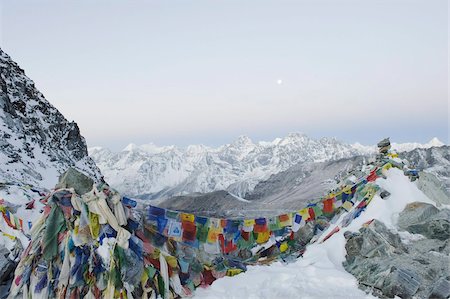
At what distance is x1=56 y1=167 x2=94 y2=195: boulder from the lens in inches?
416

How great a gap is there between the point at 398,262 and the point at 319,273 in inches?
85.9

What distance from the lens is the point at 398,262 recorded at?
33.1 feet

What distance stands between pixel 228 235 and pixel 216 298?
3.56 m

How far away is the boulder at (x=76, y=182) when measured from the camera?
10555 mm

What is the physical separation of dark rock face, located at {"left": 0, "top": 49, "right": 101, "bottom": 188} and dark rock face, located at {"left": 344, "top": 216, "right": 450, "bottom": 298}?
4199 centimetres

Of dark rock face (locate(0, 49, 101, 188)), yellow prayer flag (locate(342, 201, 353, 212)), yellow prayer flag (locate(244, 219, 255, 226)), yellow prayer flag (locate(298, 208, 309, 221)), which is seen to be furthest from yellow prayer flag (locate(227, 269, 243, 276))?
dark rock face (locate(0, 49, 101, 188))

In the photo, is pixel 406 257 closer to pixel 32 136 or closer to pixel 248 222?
pixel 248 222

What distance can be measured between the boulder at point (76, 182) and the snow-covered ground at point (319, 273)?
14.8 ft

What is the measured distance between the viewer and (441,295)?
338 inches

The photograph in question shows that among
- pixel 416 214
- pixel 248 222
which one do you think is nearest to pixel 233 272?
pixel 248 222

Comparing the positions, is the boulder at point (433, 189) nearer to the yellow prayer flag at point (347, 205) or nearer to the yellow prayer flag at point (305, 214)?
the yellow prayer flag at point (347, 205)

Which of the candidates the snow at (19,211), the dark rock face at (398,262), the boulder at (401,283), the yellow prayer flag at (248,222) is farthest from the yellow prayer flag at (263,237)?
the snow at (19,211)

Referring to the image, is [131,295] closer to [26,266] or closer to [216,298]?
[216,298]

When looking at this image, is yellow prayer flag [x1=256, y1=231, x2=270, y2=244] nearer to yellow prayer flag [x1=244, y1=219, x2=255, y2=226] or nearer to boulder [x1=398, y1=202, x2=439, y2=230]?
yellow prayer flag [x1=244, y1=219, x2=255, y2=226]
